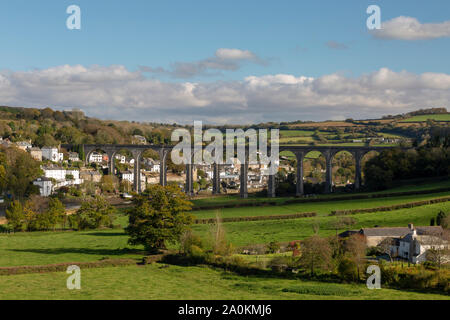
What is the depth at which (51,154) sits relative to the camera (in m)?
106

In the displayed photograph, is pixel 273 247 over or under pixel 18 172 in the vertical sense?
under

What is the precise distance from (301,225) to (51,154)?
70313mm

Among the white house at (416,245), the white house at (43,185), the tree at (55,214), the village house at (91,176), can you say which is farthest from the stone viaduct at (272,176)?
the white house at (416,245)

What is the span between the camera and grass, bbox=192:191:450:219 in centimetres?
6044

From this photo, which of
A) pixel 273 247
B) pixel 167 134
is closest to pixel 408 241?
pixel 273 247

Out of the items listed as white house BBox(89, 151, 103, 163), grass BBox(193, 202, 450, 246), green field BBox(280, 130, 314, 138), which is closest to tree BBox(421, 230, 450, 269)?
grass BBox(193, 202, 450, 246)

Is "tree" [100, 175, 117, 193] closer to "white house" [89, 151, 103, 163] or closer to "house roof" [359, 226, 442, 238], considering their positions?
"white house" [89, 151, 103, 163]

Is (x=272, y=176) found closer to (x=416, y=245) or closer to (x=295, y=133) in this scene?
(x=416, y=245)

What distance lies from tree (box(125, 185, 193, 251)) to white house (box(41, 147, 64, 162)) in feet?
230

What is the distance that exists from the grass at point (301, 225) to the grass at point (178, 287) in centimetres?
1121

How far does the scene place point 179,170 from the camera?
131 metres
